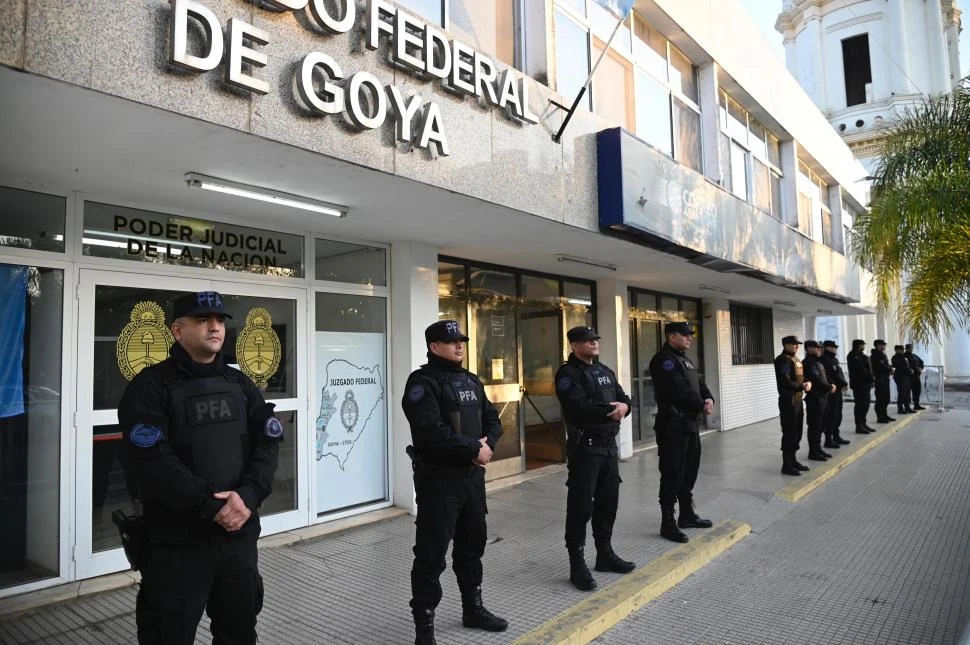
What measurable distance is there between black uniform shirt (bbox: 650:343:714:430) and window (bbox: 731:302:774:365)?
890cm

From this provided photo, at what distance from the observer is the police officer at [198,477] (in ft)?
7.62

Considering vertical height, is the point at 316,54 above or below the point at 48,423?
above

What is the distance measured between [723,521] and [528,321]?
382cm

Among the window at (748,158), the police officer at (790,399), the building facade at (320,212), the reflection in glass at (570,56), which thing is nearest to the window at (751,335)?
the window at (748,158)

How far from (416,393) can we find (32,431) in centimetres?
281

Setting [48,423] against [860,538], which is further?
[860,538]

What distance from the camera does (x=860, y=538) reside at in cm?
557

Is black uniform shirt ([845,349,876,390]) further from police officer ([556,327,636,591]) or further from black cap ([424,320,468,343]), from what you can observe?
black cap ([424,320,468,343])

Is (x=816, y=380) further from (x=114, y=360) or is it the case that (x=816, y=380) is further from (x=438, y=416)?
(x=114, y=360)

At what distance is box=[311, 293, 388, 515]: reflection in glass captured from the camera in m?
5.93

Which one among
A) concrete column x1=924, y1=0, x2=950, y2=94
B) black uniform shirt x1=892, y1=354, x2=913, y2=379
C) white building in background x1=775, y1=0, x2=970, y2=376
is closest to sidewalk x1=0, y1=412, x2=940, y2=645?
black uniform shirt x1=892, y1=354, x2=913, y2=379

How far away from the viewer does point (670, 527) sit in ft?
17.5

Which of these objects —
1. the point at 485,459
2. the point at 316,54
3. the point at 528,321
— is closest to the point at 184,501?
the point at 485,459

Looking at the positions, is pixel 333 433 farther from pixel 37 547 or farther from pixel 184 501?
pixel 184 501
